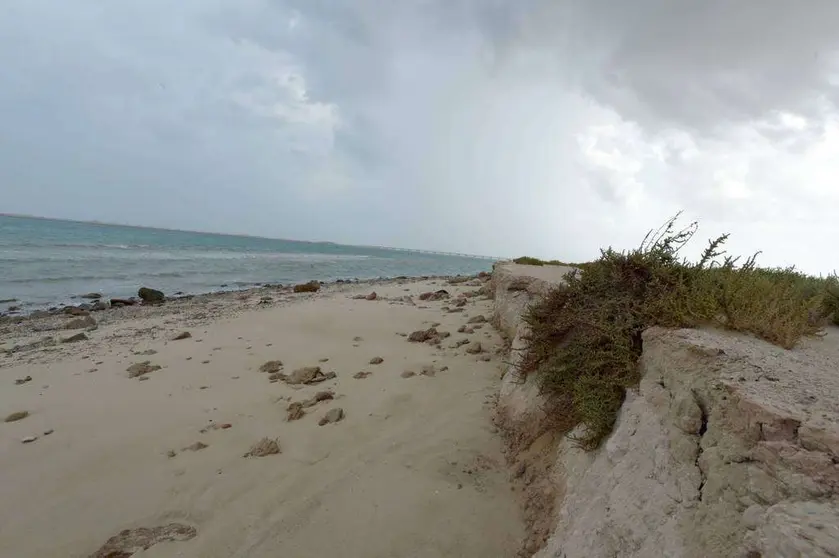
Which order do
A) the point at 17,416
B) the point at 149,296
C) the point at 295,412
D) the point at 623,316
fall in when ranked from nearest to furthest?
the point at 623,316 → the point at 295,412 → the point at 17,416 → the point at 149,296

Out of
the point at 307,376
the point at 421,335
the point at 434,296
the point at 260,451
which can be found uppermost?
the point at 434,296

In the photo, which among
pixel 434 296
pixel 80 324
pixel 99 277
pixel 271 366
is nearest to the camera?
pixel 271 366

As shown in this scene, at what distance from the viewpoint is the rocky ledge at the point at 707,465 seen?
1626 millimetres

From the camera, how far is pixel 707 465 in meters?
2.07

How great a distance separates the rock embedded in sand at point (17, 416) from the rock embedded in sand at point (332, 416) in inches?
161

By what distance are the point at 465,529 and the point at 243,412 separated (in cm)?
345

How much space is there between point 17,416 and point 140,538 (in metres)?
3.76

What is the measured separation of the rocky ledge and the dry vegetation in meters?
0.17

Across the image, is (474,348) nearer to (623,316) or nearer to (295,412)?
(295,412)

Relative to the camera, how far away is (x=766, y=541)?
1.51 meters

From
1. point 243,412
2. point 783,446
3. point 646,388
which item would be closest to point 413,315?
point 243,412

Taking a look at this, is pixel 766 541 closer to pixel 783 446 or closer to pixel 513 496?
pixel 783 446

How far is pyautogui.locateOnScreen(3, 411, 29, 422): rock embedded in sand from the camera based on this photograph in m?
5.68

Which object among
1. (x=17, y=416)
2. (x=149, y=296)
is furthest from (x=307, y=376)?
(x=149, y=296)
